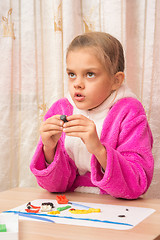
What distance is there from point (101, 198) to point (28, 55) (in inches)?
34.0

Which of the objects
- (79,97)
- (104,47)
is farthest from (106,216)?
(104,47)

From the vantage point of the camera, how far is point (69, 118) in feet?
2.91

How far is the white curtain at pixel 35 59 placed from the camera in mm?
1360

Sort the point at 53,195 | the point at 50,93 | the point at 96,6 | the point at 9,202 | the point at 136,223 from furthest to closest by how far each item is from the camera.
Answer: the point at 50,93, the point at 96,6, the point at 53,195, the point at 9,202, the point at 136,223

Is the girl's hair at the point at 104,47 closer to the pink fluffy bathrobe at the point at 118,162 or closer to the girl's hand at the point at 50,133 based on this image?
the pink fluffy bathrobe at the point at 118,162

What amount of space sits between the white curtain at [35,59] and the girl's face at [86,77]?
1.32 feet

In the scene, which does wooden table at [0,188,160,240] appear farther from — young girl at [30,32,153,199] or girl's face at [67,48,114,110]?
girl's face at [67,48,114,110]

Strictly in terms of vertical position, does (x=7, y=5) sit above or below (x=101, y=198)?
above

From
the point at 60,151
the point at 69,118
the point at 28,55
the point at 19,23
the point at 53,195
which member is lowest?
the point at 53,195

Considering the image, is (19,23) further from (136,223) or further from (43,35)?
(136,223)

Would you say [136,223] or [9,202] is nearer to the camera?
[136,223]

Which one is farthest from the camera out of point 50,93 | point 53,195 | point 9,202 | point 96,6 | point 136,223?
point 50,93

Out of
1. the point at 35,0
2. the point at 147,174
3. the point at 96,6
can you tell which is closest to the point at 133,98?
the point at 147,174

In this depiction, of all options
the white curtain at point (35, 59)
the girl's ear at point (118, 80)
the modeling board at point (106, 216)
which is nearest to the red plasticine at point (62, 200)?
the modeling board at point (106, 216)
